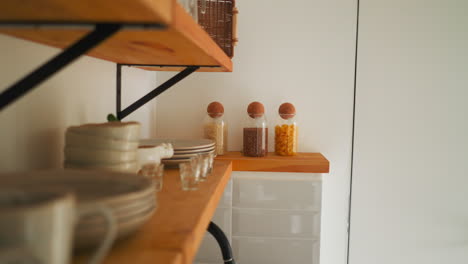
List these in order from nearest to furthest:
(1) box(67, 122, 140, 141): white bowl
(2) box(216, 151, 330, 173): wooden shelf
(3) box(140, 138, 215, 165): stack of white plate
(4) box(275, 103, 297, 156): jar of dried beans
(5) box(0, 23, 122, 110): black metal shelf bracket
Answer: (5) box(0, 23, 122, 110): black metal shelf bracket
(1) box(67, 122, 140, 141): white bowl
(3) box(140, 138, 215, 165): stack of white plate
(2) box(216, 151, 330, 173): wooden shelf
(4) box(275, 103, 297, 156): jar of dried beans

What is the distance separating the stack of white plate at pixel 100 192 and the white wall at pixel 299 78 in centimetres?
152

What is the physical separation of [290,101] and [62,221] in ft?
5.88

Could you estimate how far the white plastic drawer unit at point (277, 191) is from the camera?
1.81 metres

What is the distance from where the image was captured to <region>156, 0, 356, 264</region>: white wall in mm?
2027

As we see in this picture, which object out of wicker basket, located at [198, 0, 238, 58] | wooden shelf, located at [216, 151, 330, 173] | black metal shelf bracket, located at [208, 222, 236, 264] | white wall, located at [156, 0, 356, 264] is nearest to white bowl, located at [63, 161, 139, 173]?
black metal shelf bracket, located at [208, 222, 236, 264]

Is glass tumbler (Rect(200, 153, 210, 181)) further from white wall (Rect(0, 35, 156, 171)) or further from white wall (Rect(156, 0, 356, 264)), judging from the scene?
white wall (Rect(156, 0, 356, 264))

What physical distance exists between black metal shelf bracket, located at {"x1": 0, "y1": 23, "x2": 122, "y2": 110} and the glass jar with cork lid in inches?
49.5

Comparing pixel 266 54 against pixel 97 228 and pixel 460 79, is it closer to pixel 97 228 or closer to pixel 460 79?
pixel 460 79

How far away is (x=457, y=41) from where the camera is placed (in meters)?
2.00

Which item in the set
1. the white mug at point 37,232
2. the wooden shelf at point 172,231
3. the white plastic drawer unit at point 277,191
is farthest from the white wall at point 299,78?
the white mug at point 37,232

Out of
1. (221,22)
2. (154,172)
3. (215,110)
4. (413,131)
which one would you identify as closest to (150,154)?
(154,172)

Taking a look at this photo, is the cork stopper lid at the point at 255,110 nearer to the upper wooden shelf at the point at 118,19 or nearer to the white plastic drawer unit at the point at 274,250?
the white plastic drawer unit at the point at 274,250

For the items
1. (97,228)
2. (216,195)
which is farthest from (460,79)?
(97,228)

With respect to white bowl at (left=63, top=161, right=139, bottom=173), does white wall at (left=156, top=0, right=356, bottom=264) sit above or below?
above
